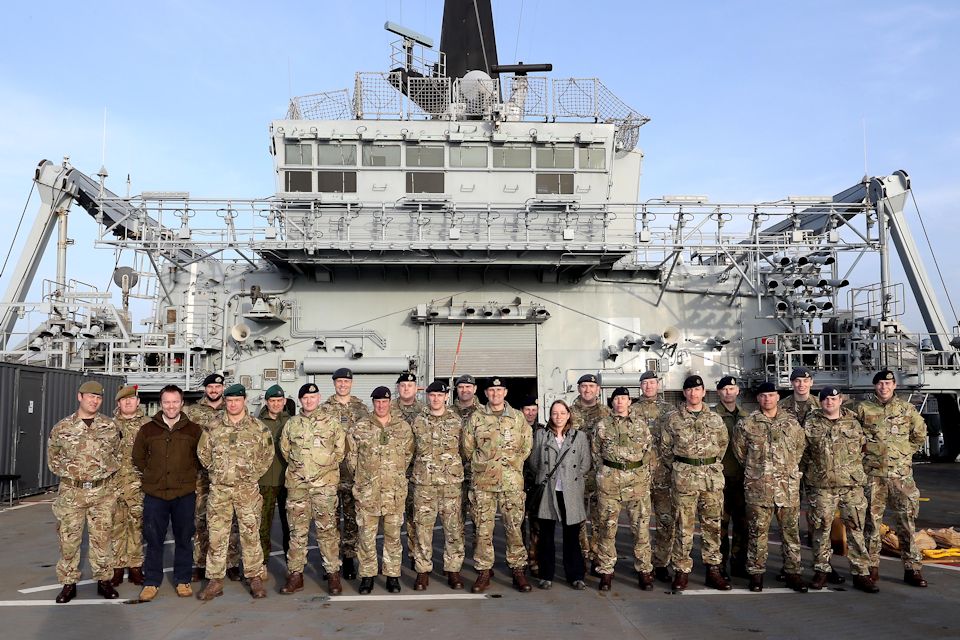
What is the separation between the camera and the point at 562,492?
281 inches

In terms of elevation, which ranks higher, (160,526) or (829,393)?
(829,393)

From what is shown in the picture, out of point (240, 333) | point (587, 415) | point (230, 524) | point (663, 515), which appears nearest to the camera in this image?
→ point (230, 524)

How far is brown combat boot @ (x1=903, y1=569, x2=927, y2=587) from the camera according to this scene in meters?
7.14

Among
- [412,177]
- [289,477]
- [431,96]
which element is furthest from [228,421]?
[431,96]

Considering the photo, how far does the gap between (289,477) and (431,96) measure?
14.4 meters

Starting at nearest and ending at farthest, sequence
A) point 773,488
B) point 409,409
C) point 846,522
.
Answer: point 773,488 < point 846,522 < point 409,409

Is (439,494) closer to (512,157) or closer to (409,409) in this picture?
(409,409)

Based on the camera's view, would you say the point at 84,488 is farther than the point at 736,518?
No

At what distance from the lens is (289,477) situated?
6.93m

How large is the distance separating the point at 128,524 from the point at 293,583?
1873 mm

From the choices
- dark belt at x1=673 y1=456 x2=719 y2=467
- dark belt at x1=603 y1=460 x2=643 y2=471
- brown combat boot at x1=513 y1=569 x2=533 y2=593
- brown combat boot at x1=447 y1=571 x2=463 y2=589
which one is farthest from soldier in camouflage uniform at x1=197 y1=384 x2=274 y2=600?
dark belt at x1=673 y1=456 x2=719 y2=467

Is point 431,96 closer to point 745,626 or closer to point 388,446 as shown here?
point 388,446

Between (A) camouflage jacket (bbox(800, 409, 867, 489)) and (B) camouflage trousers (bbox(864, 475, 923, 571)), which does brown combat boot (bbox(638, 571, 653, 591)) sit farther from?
(B) camouflage trousers (bbox(864, 475, 923, 571))

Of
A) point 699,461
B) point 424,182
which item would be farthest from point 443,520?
point 424,182
